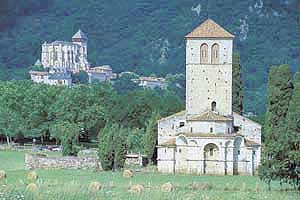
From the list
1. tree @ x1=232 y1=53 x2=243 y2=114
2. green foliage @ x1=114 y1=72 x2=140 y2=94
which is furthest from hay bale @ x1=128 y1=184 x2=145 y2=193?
green foliage @ x1=114 y1=72 x2=140 y2=94

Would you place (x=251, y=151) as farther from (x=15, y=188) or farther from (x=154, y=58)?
(x=154, y=58)

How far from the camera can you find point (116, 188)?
34531 millimetres

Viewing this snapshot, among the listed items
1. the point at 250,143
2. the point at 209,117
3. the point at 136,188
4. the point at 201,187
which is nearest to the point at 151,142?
the point at 209,117

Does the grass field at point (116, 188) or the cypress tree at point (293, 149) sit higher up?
the cypress tree at point (293, 149)

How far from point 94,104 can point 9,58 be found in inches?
4954

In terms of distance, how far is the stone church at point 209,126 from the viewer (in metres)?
50.0

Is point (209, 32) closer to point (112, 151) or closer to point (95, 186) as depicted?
point (112, 151)

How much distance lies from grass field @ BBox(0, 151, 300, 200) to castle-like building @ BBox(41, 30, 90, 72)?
137 m

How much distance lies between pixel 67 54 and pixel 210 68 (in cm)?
13395

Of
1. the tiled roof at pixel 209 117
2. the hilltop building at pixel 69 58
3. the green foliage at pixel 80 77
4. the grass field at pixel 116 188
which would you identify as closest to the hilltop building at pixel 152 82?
the hilltop building at pixel 69 58

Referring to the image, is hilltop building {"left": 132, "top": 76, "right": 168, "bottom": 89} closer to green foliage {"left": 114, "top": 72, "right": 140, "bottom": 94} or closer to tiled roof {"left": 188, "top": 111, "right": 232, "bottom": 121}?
green foliage {"left": 114, "top": 72, "right": 140, "bottom": 94}

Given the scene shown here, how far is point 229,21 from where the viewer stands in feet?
569

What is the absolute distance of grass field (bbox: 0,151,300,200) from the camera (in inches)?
1141

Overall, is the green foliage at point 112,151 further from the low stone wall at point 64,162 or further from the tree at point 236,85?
the tree at point 236,85
